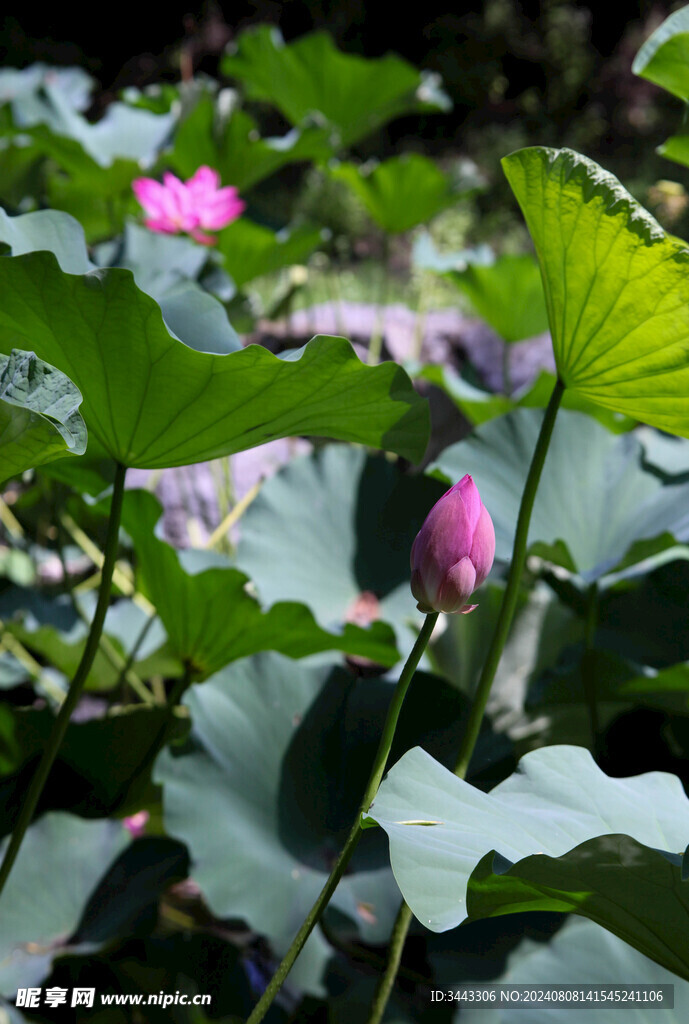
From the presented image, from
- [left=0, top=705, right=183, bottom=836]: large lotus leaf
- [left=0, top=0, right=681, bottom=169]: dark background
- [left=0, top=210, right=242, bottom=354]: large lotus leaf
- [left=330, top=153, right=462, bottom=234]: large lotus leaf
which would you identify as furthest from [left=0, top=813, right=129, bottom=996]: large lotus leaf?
[left=0, top=0, right=681, bottom=169]: dark background

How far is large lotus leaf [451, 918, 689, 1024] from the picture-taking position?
60cm

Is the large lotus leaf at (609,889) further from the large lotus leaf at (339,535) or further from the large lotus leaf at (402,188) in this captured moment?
the large lotus leaf at (402,188)

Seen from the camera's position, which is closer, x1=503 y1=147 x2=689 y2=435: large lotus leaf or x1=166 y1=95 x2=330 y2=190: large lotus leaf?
x1=503 y1=147 x2=689 y2=435: large lotus leaf

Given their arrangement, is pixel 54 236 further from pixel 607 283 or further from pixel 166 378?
pixel 607 283

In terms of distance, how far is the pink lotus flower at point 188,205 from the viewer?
1.33m

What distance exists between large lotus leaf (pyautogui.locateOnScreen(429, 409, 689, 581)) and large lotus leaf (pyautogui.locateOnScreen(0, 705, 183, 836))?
45 cm

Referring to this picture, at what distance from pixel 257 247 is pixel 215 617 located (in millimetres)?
1117

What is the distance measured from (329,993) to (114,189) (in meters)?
1.45

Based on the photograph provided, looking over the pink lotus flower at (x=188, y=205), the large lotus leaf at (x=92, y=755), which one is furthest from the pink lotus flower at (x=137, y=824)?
the pink lotus flower at (x=188, y=205)

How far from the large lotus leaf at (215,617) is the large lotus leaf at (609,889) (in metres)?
0.40

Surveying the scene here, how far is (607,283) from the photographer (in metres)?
0.60

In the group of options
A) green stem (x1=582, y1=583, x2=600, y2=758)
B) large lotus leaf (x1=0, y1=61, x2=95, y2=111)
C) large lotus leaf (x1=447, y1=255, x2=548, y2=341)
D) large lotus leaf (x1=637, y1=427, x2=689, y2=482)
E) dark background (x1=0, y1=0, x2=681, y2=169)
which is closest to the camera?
green stem (x1=582, y1=583, x2=600, y2=758)

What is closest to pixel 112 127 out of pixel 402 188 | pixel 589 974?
pixel 402 188

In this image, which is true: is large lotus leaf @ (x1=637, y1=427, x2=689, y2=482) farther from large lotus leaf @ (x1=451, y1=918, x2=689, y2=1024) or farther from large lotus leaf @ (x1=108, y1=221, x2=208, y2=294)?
large lotus leaf @ (x1=108, y1=221, x2=208, y2=294)
